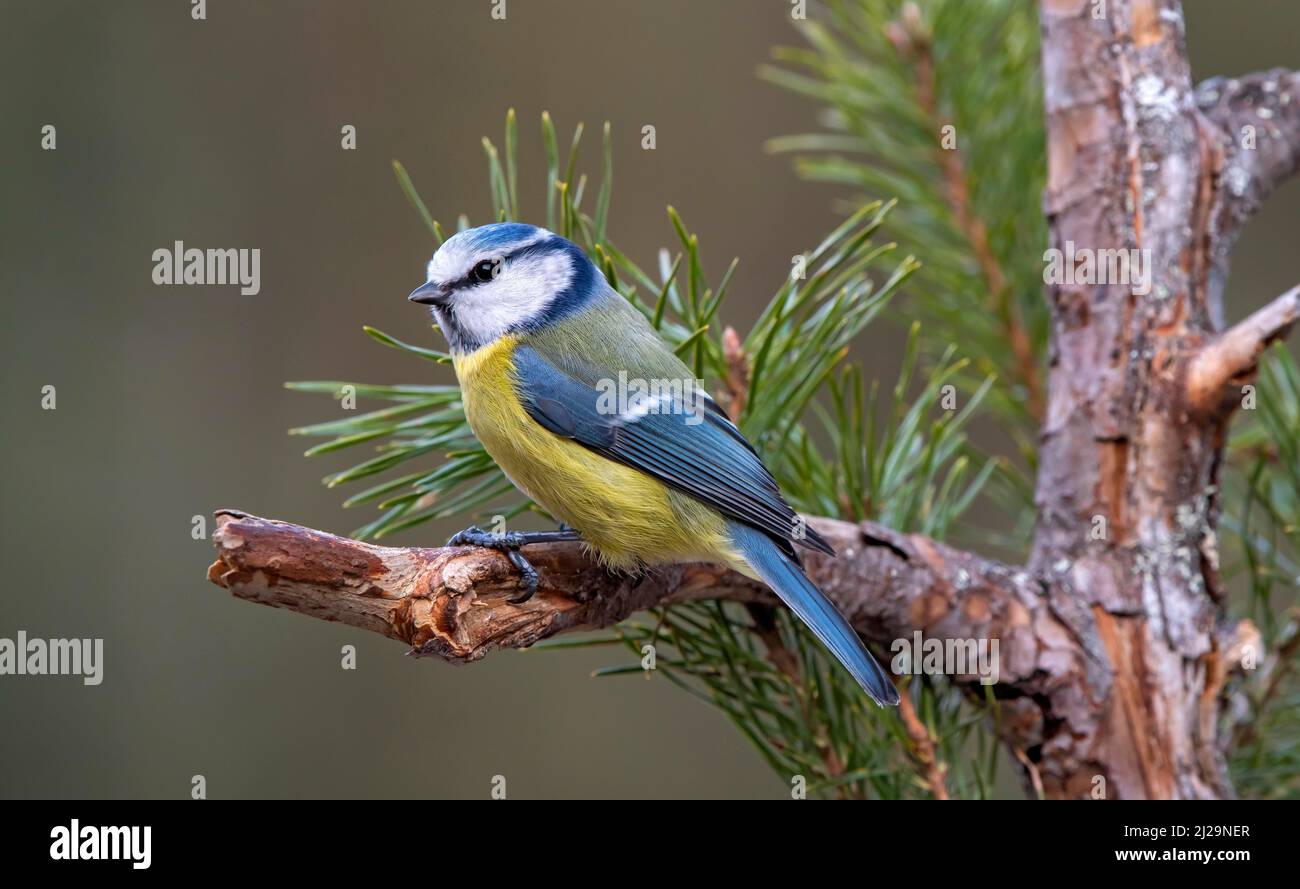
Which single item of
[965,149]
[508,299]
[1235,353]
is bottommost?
[1235,353]

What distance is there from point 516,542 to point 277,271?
1.70m

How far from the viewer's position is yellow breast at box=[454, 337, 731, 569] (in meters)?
1.03

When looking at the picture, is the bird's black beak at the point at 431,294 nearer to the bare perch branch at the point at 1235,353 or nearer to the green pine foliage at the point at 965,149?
the green pine foliage at the point at 965,149

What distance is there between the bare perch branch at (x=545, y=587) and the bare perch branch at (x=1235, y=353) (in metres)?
0.20

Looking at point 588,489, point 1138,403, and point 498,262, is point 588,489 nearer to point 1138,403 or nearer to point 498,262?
point 498,262

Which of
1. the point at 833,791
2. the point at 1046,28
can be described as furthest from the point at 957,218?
the point at 833,791

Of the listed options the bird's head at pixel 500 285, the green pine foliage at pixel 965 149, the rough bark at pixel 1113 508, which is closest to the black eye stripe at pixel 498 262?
the bird's head at pixel 500 285

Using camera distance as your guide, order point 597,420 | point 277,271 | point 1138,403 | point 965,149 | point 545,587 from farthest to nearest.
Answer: point 277,271 → point 965,149 → point 597,420 → point 1138,403 → point 545,587

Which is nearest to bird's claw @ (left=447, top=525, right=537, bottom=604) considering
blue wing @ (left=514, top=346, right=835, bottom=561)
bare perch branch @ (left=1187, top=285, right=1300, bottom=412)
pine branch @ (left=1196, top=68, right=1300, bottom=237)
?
blue wing @ (left=514, top=346, right=835, bottom=561)

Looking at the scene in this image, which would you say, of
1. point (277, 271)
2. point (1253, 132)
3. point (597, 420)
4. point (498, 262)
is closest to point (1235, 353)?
point (1253, 132)

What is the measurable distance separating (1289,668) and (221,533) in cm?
89

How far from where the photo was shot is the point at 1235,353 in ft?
3.13

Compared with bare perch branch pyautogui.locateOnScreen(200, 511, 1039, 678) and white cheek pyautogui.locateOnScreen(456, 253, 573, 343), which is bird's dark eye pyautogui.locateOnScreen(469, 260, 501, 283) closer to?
white cheek pyautogui.locateOnScreen(456, 253, 573, 343)

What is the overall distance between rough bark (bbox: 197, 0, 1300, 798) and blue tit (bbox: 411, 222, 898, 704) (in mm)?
40
